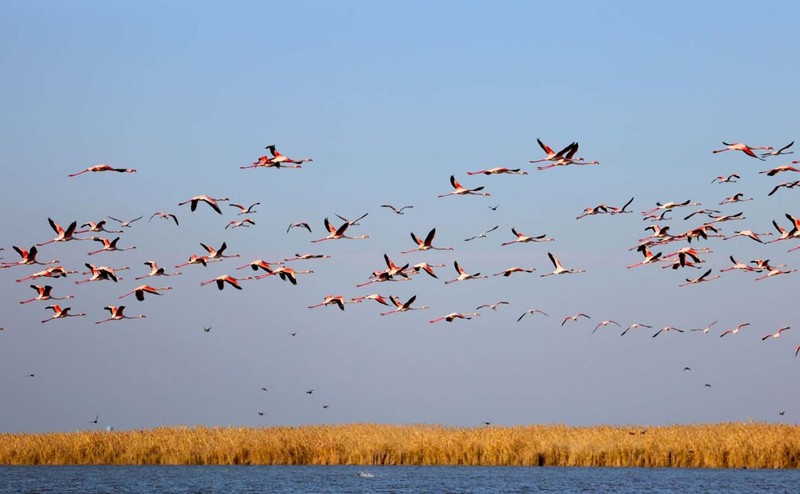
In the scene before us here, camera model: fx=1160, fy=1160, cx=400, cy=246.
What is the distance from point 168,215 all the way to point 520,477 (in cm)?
1520

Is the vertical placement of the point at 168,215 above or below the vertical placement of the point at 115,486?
above

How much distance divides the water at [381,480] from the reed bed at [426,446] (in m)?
0.44

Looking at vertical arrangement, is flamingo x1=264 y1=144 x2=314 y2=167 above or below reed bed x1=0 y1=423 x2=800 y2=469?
above

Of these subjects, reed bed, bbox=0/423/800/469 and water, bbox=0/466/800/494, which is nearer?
water, bbox=0/466/800/494

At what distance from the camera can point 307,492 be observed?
1410 inches

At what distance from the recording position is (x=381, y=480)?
130 ft

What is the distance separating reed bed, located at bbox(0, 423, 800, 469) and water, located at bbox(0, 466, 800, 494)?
1.45ft

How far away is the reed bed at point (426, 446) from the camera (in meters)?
41.1

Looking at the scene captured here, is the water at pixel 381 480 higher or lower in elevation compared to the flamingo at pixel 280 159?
lower

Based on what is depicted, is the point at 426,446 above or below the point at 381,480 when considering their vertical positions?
above

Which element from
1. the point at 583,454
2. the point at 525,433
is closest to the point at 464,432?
the point at 525,433

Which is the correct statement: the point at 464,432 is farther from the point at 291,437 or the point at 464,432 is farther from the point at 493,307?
the point at 493,307

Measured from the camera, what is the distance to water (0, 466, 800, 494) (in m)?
36.2

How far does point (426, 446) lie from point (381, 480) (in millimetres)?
4201
